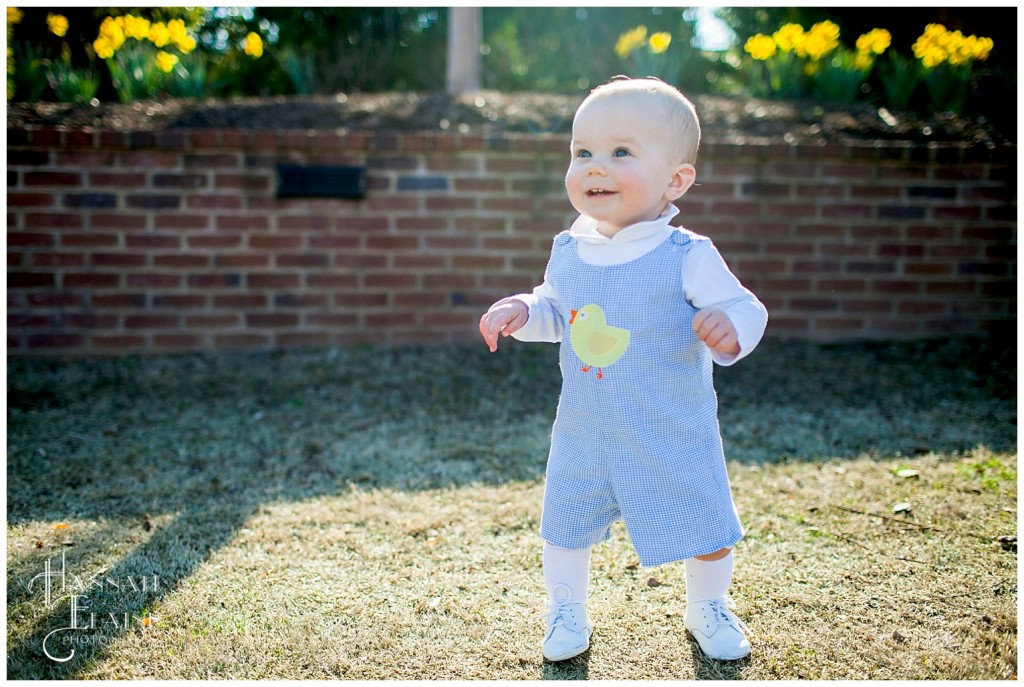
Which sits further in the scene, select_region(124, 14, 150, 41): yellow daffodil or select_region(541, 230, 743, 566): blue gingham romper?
select_region(124, 14, 150, 41): yellow daffodil

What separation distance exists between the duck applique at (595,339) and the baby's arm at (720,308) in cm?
18

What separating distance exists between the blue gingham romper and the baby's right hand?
13cm

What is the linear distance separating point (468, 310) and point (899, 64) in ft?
11.3

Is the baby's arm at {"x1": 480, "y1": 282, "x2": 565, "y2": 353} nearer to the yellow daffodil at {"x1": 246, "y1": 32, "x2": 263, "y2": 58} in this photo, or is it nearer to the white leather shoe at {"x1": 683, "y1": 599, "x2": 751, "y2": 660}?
the white leather shoe at {"x1": 683, "y1": 599, "x2": 751, "y2": 660}

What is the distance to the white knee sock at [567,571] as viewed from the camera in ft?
6.67

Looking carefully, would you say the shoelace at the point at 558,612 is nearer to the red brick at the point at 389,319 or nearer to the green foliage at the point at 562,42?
the red brick at the point at 389,319

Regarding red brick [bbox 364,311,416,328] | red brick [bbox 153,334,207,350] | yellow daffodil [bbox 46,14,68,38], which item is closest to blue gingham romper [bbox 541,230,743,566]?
red brick [bbox 364,311,416,328]

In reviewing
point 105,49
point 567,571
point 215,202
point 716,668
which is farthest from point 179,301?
point 716,668

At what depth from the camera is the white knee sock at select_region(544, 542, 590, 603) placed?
2.03 metres

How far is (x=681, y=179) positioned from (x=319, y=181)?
309 cm

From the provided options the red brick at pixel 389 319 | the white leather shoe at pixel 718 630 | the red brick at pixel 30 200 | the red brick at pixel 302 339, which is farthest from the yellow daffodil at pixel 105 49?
the white leather shoe at pixel 718 630

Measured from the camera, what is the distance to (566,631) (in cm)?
202

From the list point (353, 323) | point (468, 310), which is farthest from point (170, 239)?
point (468, 310)

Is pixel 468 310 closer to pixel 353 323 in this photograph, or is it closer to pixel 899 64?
pixel 353 323
